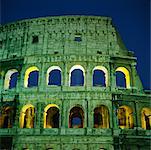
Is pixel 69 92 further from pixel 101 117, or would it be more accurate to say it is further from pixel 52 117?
pixel 101 117

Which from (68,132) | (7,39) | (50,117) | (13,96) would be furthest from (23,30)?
(68,132)

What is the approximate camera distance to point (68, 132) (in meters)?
20.1

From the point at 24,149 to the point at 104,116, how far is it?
22.0ft

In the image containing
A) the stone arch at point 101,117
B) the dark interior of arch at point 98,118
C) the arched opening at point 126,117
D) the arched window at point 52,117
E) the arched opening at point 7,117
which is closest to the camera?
the arched opening at point 126,117

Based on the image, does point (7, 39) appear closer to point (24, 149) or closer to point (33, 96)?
point (33, 96)

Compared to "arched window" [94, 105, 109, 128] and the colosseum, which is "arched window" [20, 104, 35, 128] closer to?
the colosseum

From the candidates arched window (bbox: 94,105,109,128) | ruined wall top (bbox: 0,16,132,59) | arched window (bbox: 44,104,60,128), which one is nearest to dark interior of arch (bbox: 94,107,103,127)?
arched window (bbox: 94,105,109,128)

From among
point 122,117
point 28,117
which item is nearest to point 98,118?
point 122,117

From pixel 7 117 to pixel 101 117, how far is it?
7854 millimetres

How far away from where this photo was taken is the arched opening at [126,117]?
21319 mm

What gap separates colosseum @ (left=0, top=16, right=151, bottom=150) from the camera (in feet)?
65.8

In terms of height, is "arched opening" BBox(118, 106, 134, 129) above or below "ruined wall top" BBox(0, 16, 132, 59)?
below

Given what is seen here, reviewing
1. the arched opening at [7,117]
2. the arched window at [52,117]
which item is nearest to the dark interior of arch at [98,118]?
the arched window at [52,117]

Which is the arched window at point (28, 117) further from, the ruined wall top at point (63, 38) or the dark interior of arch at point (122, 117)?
the dark interior of arch at point (122, 117)
